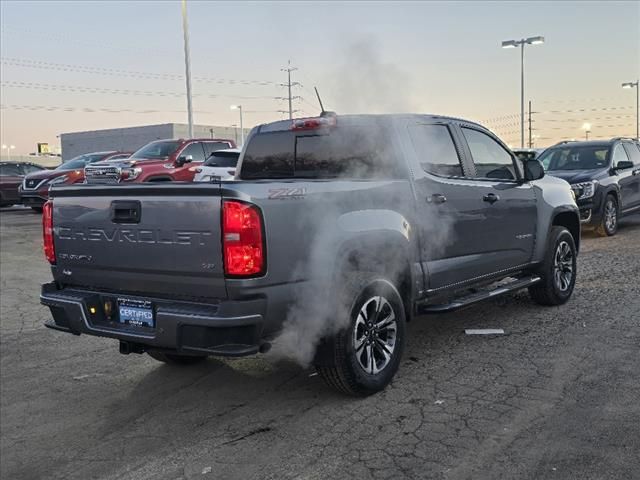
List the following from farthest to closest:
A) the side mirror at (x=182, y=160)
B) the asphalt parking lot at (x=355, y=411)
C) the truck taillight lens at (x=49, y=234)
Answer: the side mirror at (x=182, y=160), the truck taillight lens at (x=49, y=234), the asphalt parking lot at (x=355, y=411)

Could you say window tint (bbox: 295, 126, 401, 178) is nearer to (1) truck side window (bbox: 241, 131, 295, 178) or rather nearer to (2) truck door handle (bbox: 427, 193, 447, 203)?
(1) truck side window (bbox: 241, 131, 295, 178)

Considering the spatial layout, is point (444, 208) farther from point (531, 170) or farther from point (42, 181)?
Result: point (42, 181)

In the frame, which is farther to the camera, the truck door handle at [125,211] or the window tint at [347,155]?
the window tint at [347,155]

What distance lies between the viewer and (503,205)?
579cm

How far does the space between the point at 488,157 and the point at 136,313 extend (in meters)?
3.44

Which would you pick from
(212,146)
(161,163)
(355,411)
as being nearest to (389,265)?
(355,411)

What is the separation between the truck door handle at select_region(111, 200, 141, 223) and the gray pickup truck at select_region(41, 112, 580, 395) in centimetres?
1

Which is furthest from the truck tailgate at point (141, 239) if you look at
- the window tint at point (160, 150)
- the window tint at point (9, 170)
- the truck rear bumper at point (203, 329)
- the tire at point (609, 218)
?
the window tint at point (9, 170)

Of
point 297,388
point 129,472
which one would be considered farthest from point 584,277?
point 129,472

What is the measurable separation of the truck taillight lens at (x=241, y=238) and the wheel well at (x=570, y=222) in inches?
168

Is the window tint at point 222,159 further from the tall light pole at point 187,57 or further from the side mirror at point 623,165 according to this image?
the tall light pole at point 187,57

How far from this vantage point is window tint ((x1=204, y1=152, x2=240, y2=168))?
14.2 metres

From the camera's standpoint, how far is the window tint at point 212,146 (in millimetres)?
15547

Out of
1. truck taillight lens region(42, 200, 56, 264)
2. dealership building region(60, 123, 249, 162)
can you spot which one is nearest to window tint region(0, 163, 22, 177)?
truck taillight lens region(42, 200, 56, 264)
